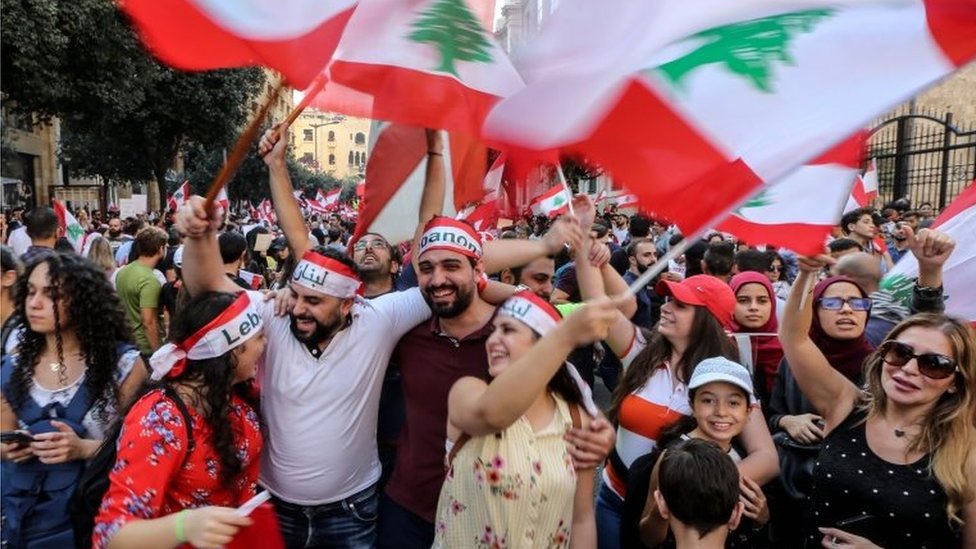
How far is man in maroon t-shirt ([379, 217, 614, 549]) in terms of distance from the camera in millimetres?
2961

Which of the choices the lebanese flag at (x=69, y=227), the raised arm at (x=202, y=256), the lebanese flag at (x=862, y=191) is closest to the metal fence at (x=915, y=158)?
the lebanese flag at (x=862, y=191)

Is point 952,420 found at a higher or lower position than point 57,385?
higher

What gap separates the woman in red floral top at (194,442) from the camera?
2.20 meters

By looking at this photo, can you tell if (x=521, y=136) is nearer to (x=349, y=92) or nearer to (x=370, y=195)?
(x=349, y=92)

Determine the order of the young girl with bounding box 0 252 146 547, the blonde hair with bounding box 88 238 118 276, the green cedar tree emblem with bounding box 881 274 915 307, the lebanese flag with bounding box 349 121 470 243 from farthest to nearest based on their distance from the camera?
the blonde hair with bounding box 88 238 118 276 < the lebanese flag with bounding box 349 121 470 243 < the green cedar tree emblem with bounding box 881 274 915 307 < the young girl with bounding box 0 252 146 547

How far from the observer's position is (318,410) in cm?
293

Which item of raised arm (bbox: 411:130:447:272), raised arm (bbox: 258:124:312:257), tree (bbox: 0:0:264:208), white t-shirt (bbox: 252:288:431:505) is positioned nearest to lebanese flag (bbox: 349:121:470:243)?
raised arm (bbox: 411:130:447:272)

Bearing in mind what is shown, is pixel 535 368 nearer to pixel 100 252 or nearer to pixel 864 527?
pixel 864 527

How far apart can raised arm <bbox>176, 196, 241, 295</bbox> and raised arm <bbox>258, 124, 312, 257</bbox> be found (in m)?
0.38

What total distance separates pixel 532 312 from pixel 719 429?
931mm

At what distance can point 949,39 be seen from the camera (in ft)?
7.60

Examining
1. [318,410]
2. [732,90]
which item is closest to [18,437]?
[318,410]

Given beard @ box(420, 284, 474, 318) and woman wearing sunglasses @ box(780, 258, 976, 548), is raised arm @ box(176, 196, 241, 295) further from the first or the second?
woman wearing sunglasses @ box(780, 258, 976, 548)

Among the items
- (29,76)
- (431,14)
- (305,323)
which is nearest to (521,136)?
(431,14)
